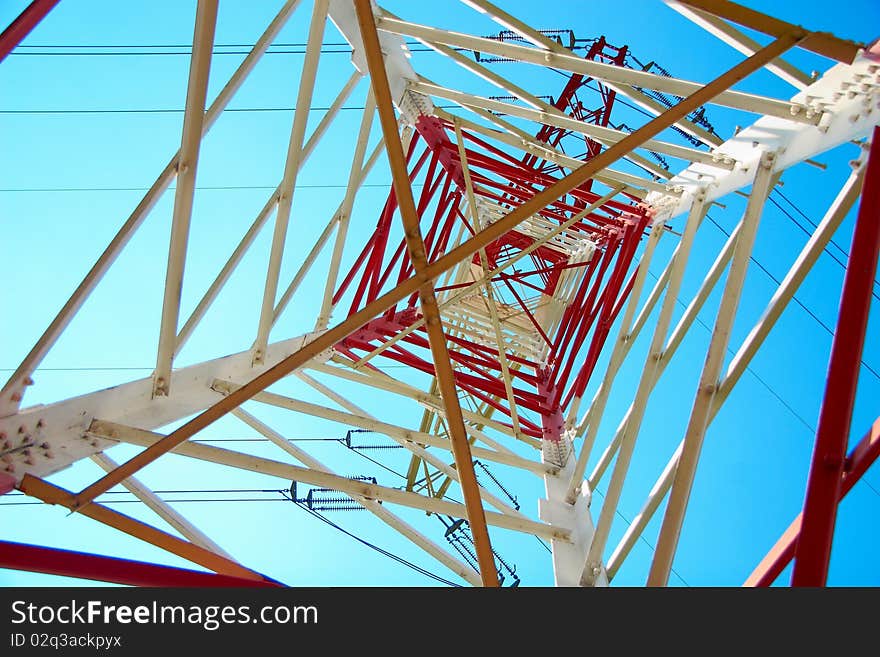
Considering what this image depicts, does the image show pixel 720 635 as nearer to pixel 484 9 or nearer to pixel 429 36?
pixel 484 9

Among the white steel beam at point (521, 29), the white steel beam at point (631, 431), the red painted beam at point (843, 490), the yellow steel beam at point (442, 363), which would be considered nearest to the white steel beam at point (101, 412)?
the yellow steel beam at point (442, 363)

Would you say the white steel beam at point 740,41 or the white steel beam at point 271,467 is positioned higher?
the white steel beam at point 740,41

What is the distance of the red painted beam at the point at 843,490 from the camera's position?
315cm

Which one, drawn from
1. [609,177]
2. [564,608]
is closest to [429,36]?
[609,177]

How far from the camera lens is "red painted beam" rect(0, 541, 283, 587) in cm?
293

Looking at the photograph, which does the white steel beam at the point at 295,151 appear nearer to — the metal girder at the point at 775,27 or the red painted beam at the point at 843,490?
the metal girder at the point at 775,27

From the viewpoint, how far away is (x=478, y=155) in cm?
1056

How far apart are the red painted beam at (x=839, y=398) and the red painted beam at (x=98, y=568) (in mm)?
2435

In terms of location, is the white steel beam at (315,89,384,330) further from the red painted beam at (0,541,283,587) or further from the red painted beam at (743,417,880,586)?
the red painted beam at (743,417,880,586)

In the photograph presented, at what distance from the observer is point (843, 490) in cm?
321

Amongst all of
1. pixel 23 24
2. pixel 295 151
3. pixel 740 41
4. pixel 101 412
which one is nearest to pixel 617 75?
pixel 740 41

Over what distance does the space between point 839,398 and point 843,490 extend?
0.48 m

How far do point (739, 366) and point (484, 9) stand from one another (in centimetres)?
385

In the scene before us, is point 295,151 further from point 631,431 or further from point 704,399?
point 704,399
